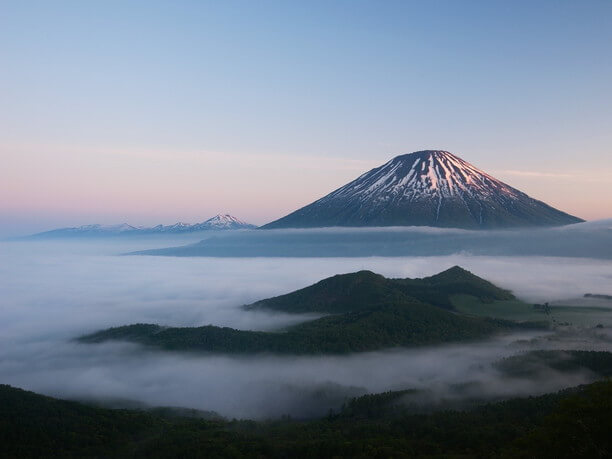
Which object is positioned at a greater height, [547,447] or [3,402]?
[547,447]

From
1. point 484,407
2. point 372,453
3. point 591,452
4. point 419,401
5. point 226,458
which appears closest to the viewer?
point 591,452

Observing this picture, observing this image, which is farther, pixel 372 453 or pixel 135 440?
pixel 135 440

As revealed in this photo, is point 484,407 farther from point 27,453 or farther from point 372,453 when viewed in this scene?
point 27,453

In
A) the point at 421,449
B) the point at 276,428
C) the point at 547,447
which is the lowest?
the point at 276,428

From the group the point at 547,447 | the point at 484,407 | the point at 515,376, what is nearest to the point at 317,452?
the point at 484,407

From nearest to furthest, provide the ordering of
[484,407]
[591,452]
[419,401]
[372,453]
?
[591,452]
[372,453]
[484,407]
[419,401]

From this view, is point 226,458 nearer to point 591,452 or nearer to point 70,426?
point 70,426

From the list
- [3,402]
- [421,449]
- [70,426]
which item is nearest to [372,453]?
[421,449]
